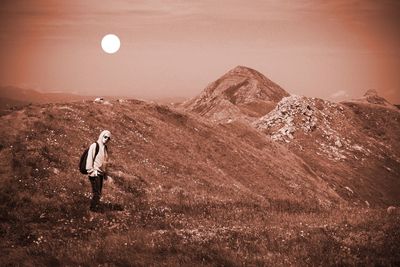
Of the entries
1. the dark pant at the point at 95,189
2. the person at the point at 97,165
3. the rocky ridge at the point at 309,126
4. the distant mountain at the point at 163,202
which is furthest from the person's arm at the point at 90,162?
the rocky ridge at the point at 309,126

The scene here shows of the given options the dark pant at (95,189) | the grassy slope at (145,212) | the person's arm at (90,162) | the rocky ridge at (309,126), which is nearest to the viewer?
the grassy slope at (145,212)

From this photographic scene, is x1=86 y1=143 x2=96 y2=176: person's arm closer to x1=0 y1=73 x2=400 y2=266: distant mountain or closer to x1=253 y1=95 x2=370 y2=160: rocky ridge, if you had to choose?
x1=0 y1=73 x2=400 y2=266: distant mountain

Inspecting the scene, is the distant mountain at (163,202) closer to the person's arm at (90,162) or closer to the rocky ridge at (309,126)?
the person's arm at (90,162)

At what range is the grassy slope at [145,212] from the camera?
10930mm

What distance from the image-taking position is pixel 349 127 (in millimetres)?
86375

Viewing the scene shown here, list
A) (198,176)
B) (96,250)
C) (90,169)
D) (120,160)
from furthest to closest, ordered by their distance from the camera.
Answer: (198,176) → (120,160) → (90,169) → (96,250)

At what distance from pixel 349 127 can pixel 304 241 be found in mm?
82040

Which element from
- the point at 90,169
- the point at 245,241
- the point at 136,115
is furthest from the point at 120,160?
the point at 245,241

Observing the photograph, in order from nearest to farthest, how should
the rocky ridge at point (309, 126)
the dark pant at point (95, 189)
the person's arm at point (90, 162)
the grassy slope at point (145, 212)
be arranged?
the grassy slope at point (145, 212) → the person's arm at point (90, 162) → the dark pant at point (95, 189) → the rocky ridge at point (309, 126)

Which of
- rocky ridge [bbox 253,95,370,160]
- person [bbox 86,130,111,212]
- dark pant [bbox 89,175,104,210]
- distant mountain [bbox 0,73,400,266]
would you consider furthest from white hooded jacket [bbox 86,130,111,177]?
rocky ridge [bbox 253,95,370,160]

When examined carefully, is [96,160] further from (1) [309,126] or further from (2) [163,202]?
(1) [309,126]

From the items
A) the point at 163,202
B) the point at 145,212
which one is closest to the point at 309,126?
the point at 163,202

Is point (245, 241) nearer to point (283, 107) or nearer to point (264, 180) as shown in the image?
point (264, 180)

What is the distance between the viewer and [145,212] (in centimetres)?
1631
